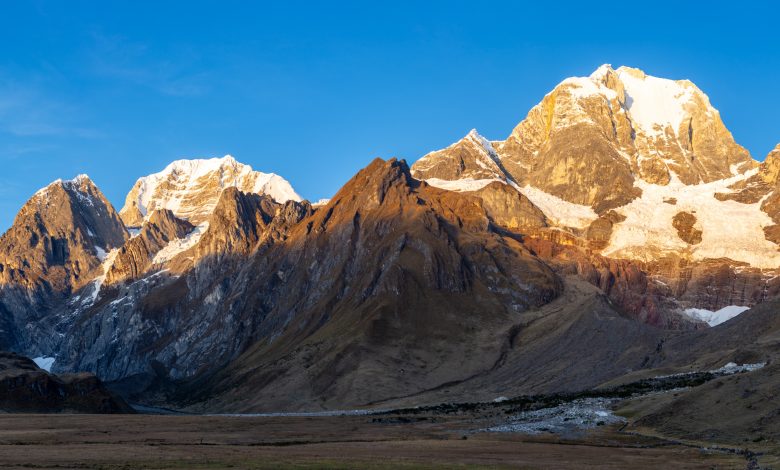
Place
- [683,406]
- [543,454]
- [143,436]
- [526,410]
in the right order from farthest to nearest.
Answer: [526,410]
[143,436]
[683,406]
[543,454]

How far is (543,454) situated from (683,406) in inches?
1269

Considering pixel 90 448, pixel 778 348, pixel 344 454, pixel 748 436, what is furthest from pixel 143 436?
pixel 778 348

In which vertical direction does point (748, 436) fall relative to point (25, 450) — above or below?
below

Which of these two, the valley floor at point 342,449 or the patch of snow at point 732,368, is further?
the patch of snow at point 732,368

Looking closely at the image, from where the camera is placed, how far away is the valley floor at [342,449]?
296ft

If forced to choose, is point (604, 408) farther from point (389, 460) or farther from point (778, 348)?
point (389, 460)

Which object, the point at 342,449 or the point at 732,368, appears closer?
the point at 342,449

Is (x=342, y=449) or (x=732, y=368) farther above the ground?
(x=732, y=368)

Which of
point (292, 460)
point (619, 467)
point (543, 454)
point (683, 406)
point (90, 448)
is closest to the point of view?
point (619, 467)

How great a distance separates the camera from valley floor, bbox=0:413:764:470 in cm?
9031

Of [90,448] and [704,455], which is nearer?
[704,455]

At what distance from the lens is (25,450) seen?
107 m

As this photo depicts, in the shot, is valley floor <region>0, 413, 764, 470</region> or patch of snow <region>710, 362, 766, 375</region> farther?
patch of snow <region>710, 362, 766, 375</region>

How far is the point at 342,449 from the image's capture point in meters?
114
